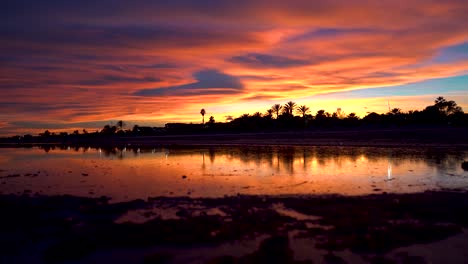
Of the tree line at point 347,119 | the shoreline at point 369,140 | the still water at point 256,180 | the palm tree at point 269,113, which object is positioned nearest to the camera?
the still water at point 256,180

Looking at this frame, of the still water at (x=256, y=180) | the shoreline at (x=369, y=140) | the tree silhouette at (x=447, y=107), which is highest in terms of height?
the tree silhouette at (x=447, y=107)

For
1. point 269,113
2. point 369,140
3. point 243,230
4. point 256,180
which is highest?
point 269,113

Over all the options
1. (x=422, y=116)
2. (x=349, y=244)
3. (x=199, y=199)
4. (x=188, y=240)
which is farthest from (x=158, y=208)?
(x=422, y=116)

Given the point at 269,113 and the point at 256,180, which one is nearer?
the point at 256,180

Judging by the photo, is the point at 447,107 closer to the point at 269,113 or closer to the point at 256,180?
the point at 269,113

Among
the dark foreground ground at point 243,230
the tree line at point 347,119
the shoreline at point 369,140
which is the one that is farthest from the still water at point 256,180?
the tree line at point 347,119

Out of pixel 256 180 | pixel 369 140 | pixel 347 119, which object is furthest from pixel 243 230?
pixel 347 119

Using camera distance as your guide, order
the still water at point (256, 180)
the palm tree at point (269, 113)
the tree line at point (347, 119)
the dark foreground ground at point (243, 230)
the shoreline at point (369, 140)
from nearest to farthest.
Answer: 1. the dark foreground ground at point (243, 230)
2. the still water at point (256, 180)
3. the shoreline at point (369, 140)
4. the tree line at point (347, 119)
5. the palm tree at point (269, 113)

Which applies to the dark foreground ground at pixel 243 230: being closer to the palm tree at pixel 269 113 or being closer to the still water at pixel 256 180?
the still water at pixel 256 180

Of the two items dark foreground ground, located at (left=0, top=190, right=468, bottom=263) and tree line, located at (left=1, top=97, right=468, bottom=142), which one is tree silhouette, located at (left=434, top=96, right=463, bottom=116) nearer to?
tree line, located at (left=1, top=97, right=468, bottom=142)

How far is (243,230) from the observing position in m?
12.1

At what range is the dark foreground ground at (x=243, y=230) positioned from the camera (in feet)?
33.2

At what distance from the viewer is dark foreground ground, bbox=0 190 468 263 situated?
10125 mm

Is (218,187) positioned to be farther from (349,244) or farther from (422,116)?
(422,116)
